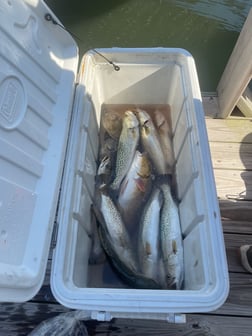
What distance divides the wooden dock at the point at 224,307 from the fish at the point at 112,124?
0.65 metres

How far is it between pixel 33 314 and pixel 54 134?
82cm

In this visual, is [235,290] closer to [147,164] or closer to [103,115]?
[147,164]

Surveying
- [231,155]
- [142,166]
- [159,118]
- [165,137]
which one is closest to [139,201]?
[142,166]

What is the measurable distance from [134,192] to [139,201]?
5 cm

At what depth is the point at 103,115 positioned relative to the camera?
179cm

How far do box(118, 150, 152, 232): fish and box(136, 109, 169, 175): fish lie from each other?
10 cm

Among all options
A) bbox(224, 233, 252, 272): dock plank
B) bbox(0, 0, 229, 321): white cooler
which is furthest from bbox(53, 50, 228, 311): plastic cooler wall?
bbox(224, 233, 252, 272): dock plank

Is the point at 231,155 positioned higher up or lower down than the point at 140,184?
higher up

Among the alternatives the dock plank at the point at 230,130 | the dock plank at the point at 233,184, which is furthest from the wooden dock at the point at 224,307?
the dock plank at the point at 230,130

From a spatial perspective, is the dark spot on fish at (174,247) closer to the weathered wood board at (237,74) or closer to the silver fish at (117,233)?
the silver fish at (117,233)

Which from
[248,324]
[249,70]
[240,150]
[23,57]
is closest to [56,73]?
[23,57]

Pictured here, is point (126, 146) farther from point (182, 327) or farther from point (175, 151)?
point (182, 327)

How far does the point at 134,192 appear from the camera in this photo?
1499mm

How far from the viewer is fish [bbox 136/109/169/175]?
1616mm
